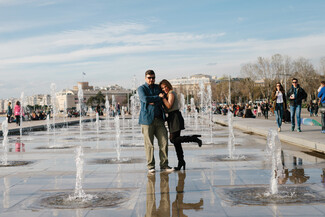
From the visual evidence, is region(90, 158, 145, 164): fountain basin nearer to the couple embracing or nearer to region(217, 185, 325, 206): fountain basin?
the couple embracing

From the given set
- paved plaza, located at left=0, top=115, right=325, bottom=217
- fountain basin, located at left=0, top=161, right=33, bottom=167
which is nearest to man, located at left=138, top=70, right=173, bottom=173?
paved plaza, located at left=0, top=115, right=325, bottom=217

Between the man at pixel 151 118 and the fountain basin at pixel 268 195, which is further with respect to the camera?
the man at pixel 151 118

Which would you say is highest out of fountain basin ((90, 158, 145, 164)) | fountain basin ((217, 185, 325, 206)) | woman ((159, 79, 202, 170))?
woman ((159, 79, 202, 170))

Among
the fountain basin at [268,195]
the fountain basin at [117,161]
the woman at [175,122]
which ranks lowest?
the fountain basin at [268,195]

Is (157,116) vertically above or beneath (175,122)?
above

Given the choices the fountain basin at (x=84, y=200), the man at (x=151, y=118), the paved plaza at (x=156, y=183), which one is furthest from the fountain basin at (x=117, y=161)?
the fountain basin at (x=84, y=200)

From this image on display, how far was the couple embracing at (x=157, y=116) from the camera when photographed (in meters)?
7.46

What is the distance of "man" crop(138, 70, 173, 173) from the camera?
745 cm

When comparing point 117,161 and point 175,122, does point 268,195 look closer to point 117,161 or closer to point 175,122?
point 175,122

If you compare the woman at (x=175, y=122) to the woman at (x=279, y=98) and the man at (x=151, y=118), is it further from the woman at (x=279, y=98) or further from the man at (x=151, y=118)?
the woman at (x=279, y=98)

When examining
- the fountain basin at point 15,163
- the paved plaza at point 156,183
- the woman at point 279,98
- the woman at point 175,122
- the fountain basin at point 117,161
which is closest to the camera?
the paved plaza at point 156,183

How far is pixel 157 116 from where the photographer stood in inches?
296

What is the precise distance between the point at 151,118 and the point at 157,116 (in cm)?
12

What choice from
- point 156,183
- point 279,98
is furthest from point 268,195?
point 279,98
